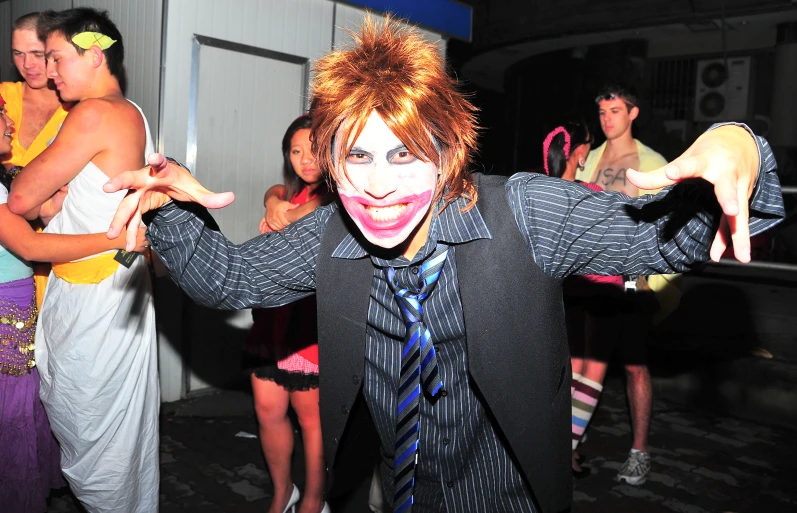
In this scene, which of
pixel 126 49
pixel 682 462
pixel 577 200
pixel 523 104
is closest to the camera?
pixel 577 200

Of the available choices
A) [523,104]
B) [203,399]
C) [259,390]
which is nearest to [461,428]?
[259,390]

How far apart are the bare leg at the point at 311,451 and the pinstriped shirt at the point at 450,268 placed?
3.85ft

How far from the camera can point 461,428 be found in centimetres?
177

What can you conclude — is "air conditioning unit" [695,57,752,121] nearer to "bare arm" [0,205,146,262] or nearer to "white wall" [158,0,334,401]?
"white wall" [158,0,334,401]

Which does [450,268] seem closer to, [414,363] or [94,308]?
[414,363]

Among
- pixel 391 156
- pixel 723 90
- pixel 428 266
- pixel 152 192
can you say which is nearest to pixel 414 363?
pixel 428 266

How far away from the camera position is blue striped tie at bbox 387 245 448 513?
1.72 meters

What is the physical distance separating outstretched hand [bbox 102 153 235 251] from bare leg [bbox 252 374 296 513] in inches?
61.1

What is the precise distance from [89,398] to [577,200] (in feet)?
6.37

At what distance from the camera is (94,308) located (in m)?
2.62

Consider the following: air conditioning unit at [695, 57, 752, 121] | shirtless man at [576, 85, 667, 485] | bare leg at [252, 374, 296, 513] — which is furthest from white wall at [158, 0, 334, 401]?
air conditioning unit at [695, 57, 752, 121]

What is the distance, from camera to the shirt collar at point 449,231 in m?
1.68

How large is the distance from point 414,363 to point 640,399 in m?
2.43

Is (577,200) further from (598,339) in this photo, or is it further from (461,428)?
(598,339)
